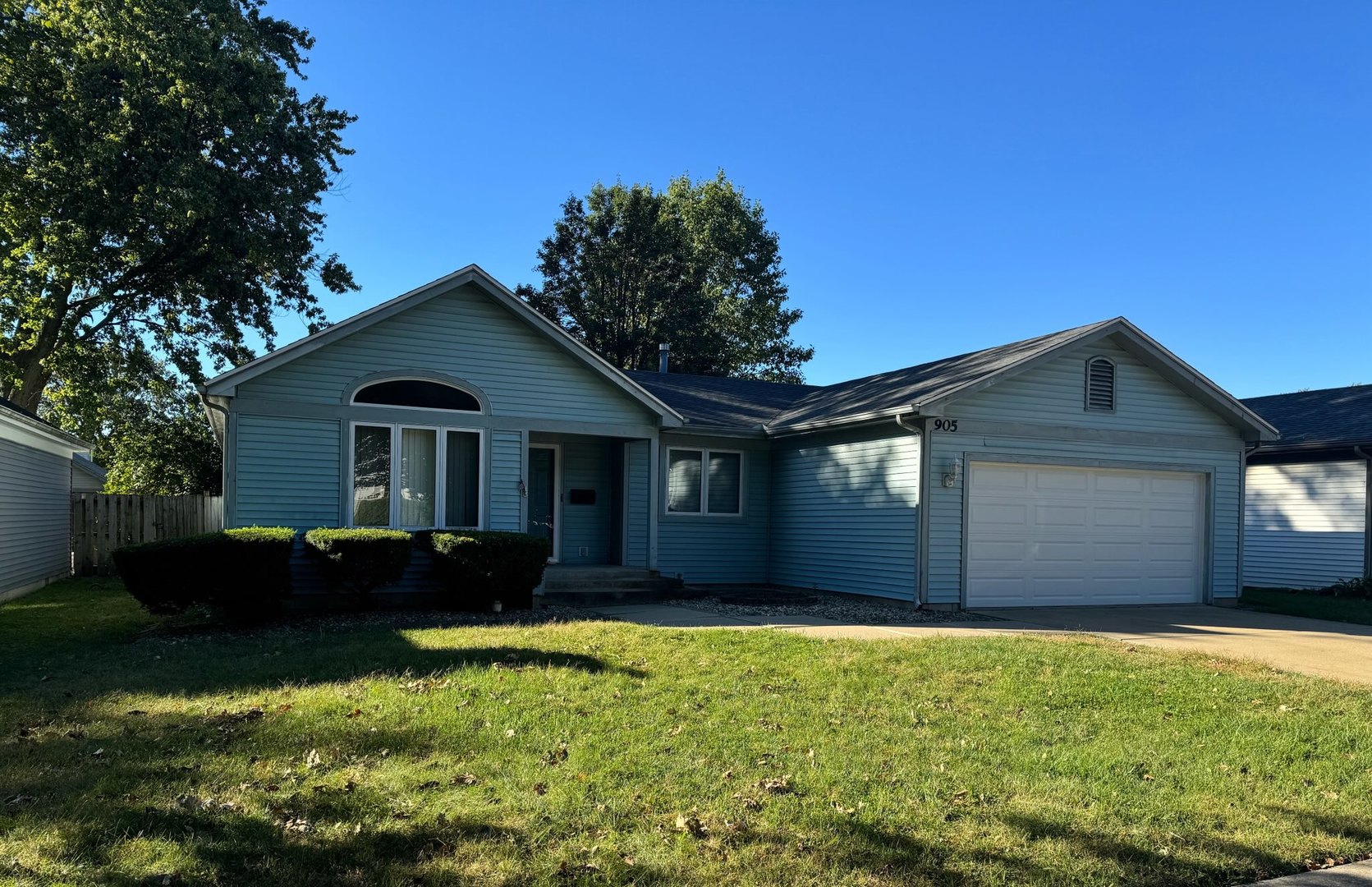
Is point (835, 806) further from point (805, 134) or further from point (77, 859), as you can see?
point (805, 134)

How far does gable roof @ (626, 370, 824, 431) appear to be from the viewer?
1652cm

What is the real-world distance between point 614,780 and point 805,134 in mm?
22993

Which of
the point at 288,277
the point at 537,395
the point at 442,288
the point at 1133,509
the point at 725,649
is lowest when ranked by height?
the point at 725,649

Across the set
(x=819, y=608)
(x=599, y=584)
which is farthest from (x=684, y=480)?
(x=819, y=608)

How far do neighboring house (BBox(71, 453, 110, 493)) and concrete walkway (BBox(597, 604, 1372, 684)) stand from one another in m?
14.9

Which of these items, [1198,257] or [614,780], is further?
[1198,257]

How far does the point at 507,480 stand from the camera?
13.4 m

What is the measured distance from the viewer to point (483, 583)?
1180 centimetres

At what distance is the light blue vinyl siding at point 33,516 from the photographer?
13.6 meters

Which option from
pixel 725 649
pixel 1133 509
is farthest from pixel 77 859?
pixel 1133 509

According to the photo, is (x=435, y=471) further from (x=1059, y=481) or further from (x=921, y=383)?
(x=1059, y=481)

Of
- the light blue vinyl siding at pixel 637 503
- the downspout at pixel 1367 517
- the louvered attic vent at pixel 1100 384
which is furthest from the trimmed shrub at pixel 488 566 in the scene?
the downspout at pixel 1367 517

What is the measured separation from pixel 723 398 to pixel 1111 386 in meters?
7.31

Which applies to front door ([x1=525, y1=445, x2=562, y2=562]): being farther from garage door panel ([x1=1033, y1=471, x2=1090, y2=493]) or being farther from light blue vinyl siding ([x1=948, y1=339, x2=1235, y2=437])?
garage door panel ([x1=1033, y1=471, x2=1090, y2=493])
